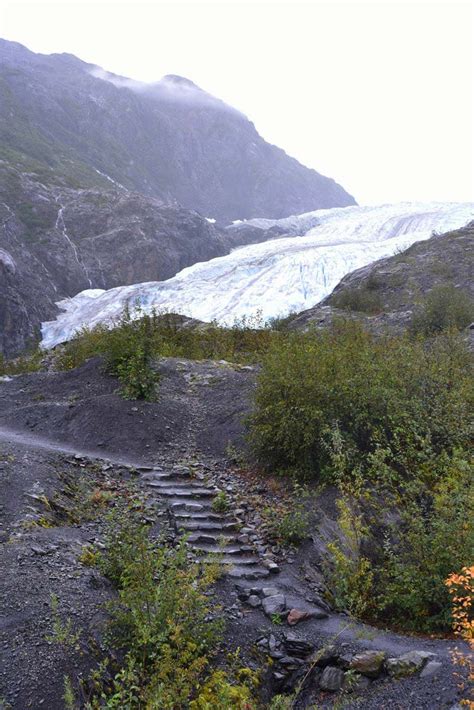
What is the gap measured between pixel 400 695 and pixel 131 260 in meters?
50.5

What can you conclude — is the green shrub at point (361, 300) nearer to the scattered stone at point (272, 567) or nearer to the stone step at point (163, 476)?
the stone step at point (163, 476)

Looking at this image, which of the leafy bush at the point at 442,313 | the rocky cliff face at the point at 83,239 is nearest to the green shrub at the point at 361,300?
the leafy bush at the point at 442,313

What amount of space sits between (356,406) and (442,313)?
9519mm

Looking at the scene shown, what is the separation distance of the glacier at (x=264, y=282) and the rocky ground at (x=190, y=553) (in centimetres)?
1798

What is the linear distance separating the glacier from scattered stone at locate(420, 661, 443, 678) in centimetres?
2376

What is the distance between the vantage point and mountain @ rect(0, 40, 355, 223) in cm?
8925

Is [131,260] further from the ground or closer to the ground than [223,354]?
further from the ground

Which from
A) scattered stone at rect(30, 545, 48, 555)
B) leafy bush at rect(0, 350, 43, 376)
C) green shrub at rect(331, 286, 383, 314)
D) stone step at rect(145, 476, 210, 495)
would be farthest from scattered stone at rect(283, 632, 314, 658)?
green shrub at rect(331, 286, 383, 314)

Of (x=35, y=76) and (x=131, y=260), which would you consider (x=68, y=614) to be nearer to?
(x=131, y=260)

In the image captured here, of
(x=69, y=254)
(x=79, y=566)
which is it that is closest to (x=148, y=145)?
(x=69, y=254)

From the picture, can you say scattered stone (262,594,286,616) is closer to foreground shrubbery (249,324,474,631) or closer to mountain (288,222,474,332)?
foreground shrubbery (249,324,474,631)

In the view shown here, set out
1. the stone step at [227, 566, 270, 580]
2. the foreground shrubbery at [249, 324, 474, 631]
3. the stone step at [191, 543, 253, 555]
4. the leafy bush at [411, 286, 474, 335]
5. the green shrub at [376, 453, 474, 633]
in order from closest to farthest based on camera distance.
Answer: the green shrub at [376, 453, 474, 633]
the foreground shrubbery at [249, 324, 474, 631]
the stone step at [227, 566, 270, 580]
the stone step at [191, 543, 253, 555]
the leafy bush at [411, 286, 474, 335]

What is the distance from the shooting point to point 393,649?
4070mm

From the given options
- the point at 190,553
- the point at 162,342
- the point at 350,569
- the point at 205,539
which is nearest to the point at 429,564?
the point at 350,569
